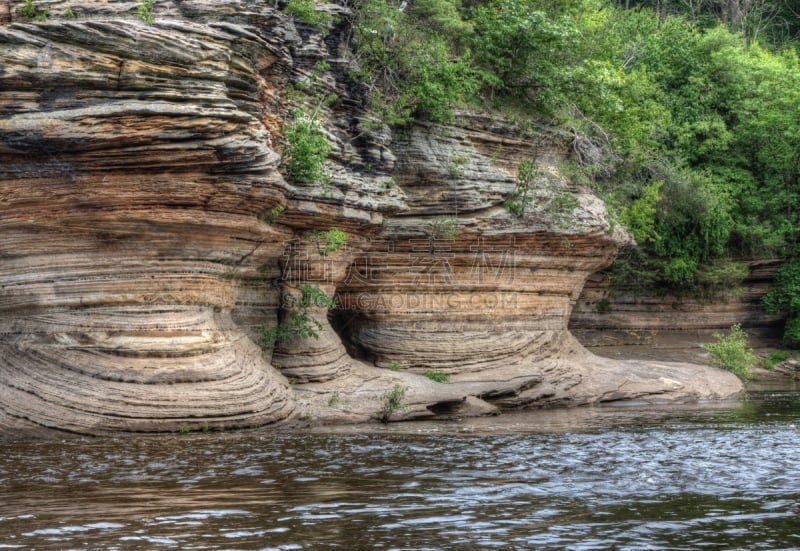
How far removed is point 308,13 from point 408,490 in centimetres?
1234

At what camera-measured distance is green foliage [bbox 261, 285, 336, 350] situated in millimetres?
19641

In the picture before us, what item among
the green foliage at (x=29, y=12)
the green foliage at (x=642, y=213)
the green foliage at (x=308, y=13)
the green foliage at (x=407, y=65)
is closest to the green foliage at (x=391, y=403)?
the green foliage at (x=407, y=65)

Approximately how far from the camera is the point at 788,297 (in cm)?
3191

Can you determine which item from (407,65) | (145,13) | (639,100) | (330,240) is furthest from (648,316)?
(145,13)

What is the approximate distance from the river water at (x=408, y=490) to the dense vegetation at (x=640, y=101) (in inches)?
393

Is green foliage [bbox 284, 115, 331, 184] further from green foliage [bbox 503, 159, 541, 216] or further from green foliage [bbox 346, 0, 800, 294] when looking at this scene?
green foliage [bbox 503, 159, 541, 216]

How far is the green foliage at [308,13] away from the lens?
67.0 feet

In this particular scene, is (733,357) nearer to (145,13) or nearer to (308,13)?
(308,13)

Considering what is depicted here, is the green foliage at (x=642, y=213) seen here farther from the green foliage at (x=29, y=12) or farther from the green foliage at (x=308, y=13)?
the green foliage at (x=29, y=12)

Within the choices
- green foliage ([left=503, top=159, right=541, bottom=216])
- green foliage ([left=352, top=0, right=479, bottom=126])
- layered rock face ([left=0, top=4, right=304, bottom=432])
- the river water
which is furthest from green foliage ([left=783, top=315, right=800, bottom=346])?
layered rock face ([left=0, top=4, right=304, bottom=432])

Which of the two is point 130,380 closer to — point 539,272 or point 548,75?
point 539,272

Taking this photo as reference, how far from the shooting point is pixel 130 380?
15.9m

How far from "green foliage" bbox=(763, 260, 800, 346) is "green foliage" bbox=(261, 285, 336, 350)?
17.9 metres

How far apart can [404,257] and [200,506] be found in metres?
13.0
